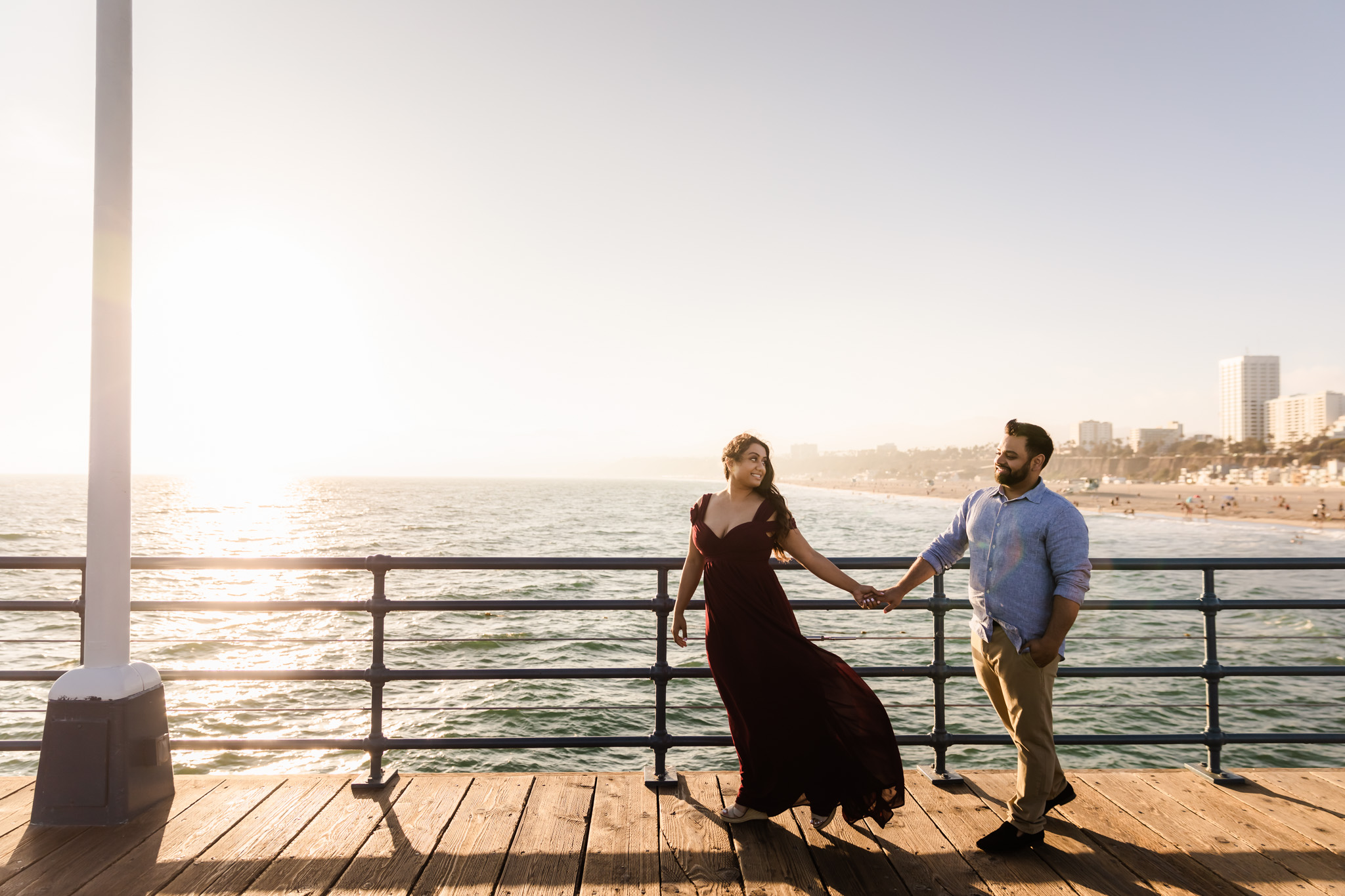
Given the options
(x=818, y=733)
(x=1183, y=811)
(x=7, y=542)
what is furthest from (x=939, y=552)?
(x=7, y=542)

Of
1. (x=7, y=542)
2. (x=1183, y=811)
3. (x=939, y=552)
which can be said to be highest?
(x=939, y=552)

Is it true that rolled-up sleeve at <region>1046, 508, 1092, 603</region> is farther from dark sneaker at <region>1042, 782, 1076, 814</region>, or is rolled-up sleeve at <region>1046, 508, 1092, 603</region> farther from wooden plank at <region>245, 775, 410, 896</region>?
wooden plank at <region>245, 775, 410, 896</region>

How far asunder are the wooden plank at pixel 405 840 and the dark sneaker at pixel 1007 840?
7.72 feet

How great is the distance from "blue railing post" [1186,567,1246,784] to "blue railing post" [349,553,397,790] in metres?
4.25

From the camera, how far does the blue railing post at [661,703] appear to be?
3.82 meters

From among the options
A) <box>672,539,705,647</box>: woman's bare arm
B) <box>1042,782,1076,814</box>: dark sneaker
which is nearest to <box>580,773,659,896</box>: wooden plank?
<box>672,539,705,647</box>: woman's bare arm

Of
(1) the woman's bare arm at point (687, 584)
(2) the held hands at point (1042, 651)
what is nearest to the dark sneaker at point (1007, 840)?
(2) the held hands at point (1042, 651)

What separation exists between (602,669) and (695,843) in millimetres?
1052

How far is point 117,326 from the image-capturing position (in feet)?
11.4

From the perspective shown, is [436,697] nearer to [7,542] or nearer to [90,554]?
[90,554]

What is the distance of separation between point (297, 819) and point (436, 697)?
35.1ft

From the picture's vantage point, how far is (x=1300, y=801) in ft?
12.2

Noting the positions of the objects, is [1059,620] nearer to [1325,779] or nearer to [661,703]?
[661,703]

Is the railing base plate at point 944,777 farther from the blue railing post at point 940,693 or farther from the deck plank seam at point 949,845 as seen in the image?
the deck plank seam at point 949,845
